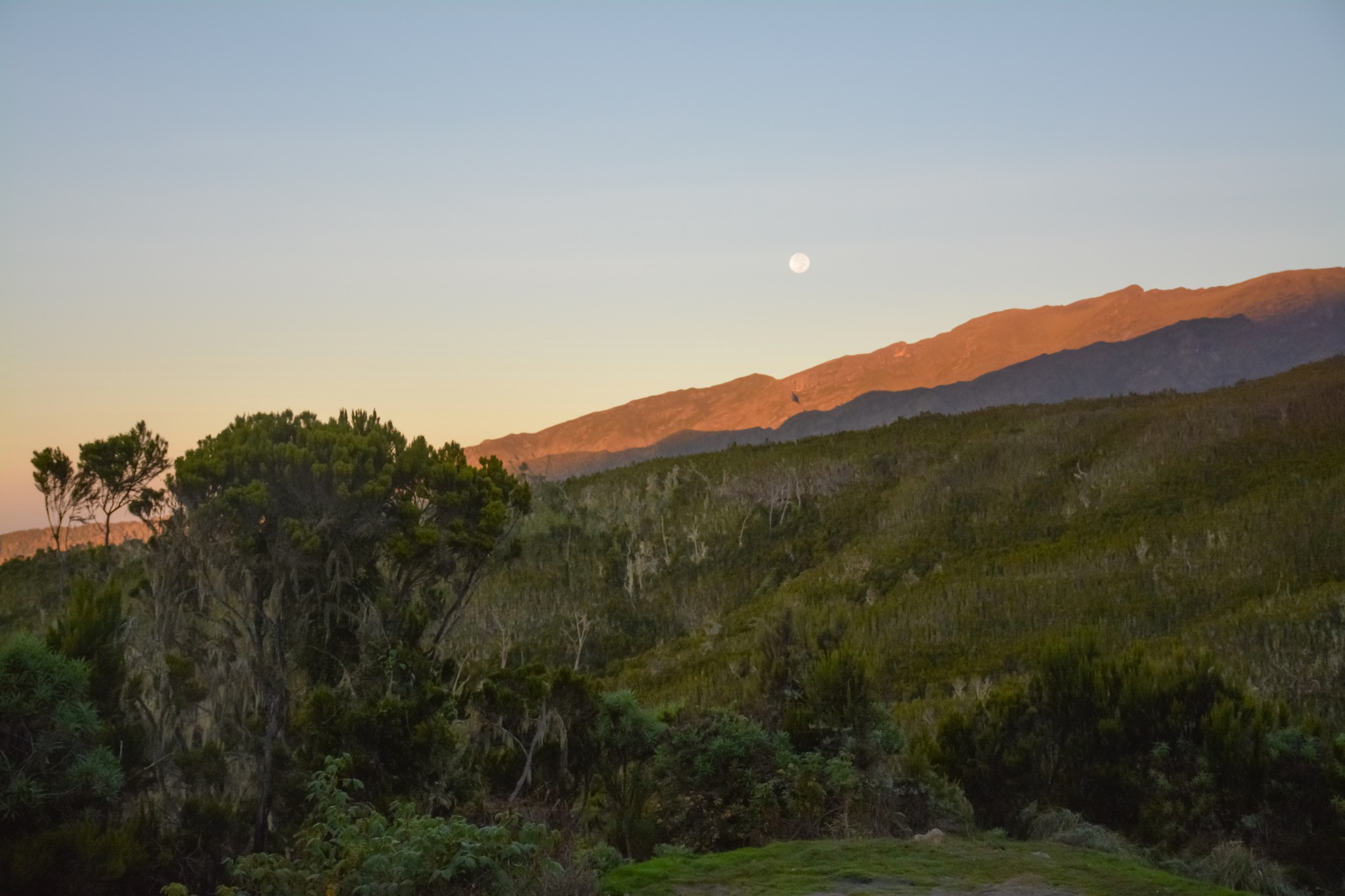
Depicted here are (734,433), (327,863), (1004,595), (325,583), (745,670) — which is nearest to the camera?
(327,863)

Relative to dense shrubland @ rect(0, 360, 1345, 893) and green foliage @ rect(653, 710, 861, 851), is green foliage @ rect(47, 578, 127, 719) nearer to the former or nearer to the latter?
dense shrubland @ rect(0, 360, 1345, 893)

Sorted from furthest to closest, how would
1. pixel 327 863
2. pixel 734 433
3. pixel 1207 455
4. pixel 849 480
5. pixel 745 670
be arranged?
1. pixel 734 433
2. pixel 849 480
3. pixel 1207 455
4. pixel 745 670
5. pixel 327 863

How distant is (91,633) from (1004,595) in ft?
61.3

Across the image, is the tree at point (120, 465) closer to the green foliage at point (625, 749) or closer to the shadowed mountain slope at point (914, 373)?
the green foliage at point (625, 749)

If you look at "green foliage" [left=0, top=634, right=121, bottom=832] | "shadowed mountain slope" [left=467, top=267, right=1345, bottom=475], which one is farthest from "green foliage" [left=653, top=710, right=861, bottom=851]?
"shadowed mountain slope" [left=467, top=267, right=1345, bottom=475]

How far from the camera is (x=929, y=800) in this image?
1163 centimetres

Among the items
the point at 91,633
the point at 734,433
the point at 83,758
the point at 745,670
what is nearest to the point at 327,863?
the point at 83,758

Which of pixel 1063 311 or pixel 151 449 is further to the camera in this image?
pixel 1063 311

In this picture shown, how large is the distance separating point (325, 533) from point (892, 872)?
7589 mm

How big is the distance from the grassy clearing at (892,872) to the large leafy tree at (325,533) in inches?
209

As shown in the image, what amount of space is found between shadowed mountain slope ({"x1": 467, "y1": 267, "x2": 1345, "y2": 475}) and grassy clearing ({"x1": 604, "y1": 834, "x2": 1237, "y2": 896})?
491 ft

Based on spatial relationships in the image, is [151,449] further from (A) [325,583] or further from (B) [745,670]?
(B) [745,670]

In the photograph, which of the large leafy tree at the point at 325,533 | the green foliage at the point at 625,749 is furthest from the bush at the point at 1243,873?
the large leafy tree at the point at 325,533

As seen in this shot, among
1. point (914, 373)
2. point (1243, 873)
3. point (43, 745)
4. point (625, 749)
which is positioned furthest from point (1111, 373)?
point (43, 745)
